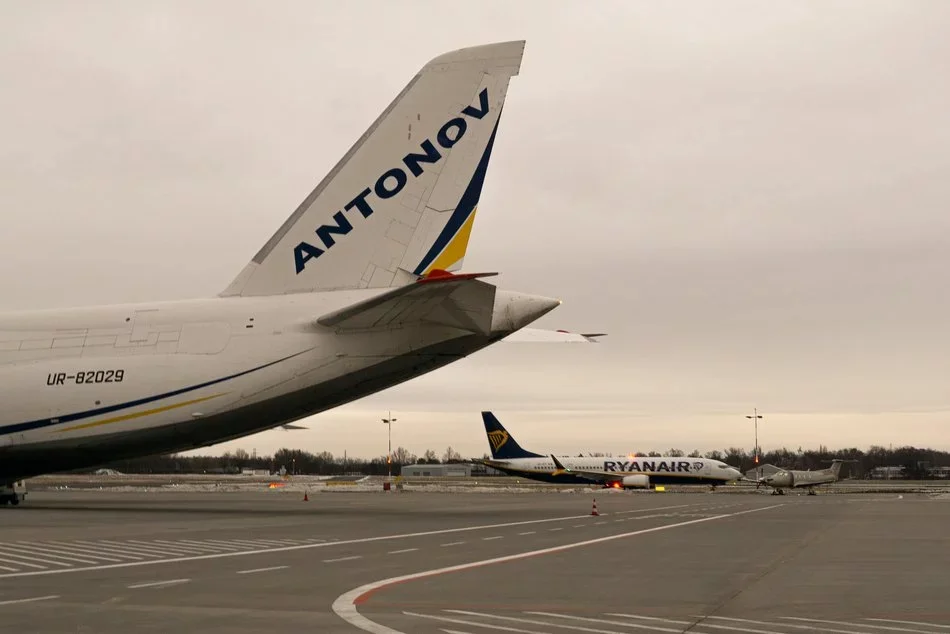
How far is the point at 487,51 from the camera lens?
104 feet

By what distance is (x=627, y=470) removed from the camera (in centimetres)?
8638

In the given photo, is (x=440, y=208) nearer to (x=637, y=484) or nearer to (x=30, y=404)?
(x=30, y=404)

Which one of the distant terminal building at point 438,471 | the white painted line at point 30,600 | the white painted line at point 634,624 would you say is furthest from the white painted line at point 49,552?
the distant terminal building at point 438,471

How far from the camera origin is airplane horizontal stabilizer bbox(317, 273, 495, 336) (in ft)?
84.9

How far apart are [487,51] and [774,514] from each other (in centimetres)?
1955

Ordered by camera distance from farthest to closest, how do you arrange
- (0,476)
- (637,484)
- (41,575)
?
(637,484) < (0,476) < (41,575)

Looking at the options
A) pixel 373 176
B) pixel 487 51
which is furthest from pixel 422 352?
pixel 487 51

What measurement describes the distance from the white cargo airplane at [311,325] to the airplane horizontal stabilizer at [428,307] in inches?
7.4

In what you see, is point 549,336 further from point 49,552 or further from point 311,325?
point 49,552

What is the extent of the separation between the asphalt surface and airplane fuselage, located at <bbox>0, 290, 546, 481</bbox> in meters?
4.42

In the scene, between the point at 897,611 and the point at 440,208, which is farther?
the point at 440,208

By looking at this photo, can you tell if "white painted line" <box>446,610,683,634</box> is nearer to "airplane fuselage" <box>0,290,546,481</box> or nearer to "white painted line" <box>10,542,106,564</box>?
"white painted line" <box>10,542,106,564</box>

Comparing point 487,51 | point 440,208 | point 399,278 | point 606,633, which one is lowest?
point 606,633

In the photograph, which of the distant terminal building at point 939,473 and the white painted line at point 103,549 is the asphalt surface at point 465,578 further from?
the distant terminal building at point 939,473
